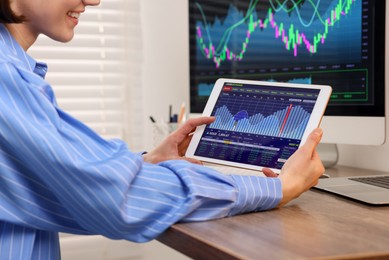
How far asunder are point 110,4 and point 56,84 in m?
0.32

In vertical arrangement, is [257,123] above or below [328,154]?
above

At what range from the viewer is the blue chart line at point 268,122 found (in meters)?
1.05

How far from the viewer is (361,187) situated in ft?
3.56

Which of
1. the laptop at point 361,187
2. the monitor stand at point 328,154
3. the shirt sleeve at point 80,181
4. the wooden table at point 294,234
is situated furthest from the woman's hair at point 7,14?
the monitor stand at point 328,154

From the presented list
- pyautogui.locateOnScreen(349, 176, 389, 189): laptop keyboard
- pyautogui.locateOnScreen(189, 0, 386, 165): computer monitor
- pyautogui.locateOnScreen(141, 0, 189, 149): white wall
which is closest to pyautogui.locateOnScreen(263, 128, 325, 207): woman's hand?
pyautogui.locateOnScreen(349, 176, 389, 189): laptop keyboard

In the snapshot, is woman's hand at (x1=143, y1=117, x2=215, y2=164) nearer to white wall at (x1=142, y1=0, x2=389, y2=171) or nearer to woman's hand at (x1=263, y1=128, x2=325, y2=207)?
woman's hand at (x1=263, y1=128, x2=325, y2=207)

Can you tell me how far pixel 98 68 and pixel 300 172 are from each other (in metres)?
1.20

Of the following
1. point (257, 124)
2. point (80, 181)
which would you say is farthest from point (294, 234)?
point (257, 124)

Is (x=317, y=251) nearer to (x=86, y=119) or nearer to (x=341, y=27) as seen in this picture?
(x=341, y=27)

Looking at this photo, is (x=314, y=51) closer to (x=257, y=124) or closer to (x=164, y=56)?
(x=257, y=124)

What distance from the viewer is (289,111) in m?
1.08

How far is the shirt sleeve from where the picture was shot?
0.75m

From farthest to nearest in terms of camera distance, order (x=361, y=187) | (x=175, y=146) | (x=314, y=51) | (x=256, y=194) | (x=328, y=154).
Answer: (x=328, y=154) → (x=314, y=51) → (x=175, y=146) → (x=361, y=187) → (x=256, y=194)

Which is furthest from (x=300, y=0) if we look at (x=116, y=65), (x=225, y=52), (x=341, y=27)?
(x=116, y=65)
